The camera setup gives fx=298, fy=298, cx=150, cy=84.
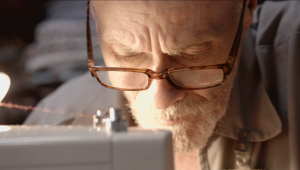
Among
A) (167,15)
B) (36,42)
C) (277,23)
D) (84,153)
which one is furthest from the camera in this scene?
(36,42)

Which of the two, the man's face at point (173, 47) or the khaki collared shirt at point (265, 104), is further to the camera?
the khaki collared shirt at point (265, 104)

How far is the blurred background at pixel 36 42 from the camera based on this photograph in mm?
1206

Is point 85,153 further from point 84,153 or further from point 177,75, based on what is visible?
point 177,75

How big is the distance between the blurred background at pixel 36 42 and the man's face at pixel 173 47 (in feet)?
1.61

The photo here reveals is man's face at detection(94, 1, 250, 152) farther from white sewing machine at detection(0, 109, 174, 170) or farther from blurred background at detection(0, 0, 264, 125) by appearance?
blurred background at detection(0, 0, 264, 125)

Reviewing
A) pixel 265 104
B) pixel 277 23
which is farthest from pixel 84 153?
pixel 277 23

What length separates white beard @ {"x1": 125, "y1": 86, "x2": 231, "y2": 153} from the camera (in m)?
0.77

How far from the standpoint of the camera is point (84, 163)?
0.42m

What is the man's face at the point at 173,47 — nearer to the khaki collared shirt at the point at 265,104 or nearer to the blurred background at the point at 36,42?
the khaki collared shirt at the point at 265,104

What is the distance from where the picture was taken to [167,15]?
64cm

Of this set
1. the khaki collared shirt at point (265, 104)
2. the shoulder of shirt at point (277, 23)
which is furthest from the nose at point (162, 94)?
the shoulder of shirt at point (277, 23)

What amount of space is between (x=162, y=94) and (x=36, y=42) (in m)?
0.74

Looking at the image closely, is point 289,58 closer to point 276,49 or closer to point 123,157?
point 276,49

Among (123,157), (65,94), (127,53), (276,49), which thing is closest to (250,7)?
(276,49)
